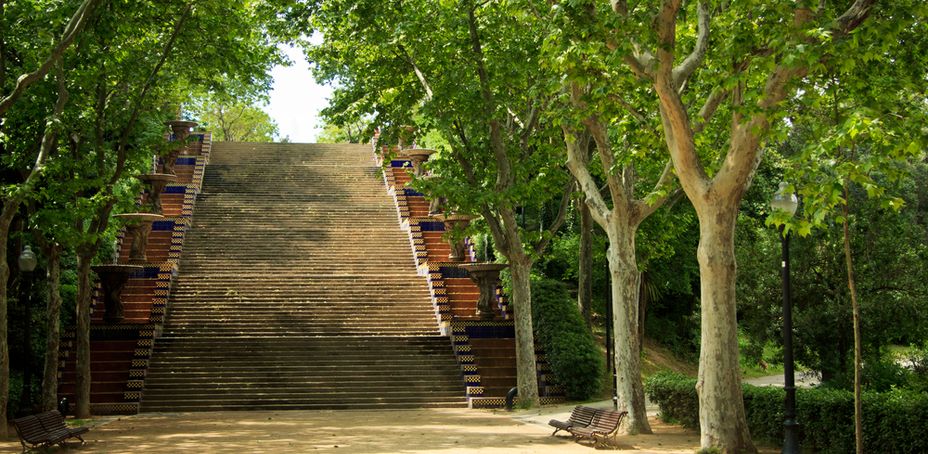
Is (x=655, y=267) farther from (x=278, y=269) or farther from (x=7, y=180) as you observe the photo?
(x=7, y=180)

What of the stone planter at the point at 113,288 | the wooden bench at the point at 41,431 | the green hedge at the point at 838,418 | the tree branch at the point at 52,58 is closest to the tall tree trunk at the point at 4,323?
the wooden bench at the point at 41,431

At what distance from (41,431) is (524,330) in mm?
10440

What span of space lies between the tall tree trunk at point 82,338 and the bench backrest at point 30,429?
5.73 metres

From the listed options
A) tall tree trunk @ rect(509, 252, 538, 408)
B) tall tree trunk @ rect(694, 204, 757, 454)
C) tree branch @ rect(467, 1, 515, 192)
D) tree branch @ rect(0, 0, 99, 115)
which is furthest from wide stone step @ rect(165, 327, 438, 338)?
tall tree trunk @ rect(694, 204, 757, 454)

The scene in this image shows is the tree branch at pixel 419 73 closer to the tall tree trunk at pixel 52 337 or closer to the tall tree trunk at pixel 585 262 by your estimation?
the tall tree trunk at pixel 585 262

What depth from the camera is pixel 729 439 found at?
13.4 m

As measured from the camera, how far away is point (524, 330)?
73.0ft

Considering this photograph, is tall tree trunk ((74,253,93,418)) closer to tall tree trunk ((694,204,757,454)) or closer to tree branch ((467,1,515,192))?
tree branch ((467,1,515,192))

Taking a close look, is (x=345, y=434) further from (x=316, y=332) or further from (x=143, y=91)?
(x=316, y=332)

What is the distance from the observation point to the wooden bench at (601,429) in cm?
1549

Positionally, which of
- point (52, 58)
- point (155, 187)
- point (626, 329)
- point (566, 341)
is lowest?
point (566, 341)

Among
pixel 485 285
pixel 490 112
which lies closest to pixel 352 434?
pixel 490 112

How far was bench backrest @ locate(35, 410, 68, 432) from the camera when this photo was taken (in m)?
15.2

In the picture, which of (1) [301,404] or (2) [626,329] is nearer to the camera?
(2) [626,329]
